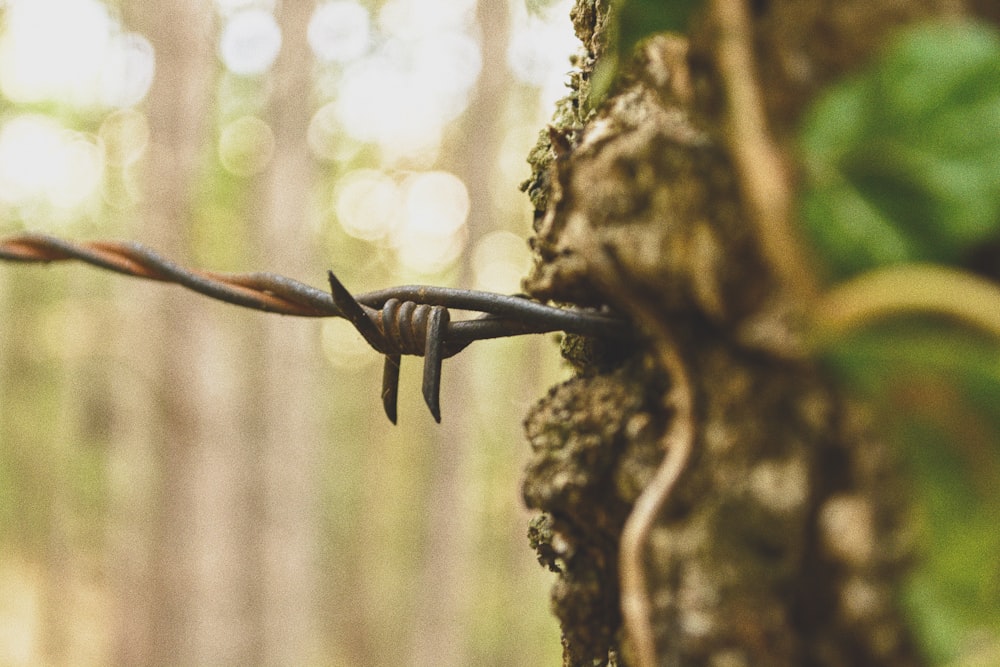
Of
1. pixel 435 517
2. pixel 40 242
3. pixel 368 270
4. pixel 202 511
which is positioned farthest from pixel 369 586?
pixel 40 242

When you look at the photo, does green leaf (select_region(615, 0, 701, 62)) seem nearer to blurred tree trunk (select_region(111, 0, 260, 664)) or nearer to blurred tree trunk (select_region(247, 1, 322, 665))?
blurred tree trunk (select_region(111, 0, 260, 664))

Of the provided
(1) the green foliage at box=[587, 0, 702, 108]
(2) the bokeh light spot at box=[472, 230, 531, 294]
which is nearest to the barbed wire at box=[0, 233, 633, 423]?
(1) the green foliage at box=[587, 0, 702, 108]

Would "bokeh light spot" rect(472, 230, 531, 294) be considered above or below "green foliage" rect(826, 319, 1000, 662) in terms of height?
above

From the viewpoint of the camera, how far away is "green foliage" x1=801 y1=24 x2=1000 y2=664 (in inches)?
10.1

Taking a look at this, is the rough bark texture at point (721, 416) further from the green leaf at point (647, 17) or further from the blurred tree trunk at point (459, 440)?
the blurred tree trunk at point (459, 440)

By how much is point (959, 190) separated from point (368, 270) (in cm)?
1233

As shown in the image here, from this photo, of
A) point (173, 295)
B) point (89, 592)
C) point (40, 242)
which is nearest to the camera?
point (40, 242)

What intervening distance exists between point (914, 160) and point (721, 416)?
12 centimetres

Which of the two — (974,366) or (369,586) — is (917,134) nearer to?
(974,366)

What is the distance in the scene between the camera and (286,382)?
15.0 feet

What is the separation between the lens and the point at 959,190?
0.26 metres

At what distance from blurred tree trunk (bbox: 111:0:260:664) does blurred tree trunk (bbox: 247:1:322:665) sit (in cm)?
16

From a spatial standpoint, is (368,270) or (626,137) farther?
(368,270)

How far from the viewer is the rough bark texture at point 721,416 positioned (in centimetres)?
30
